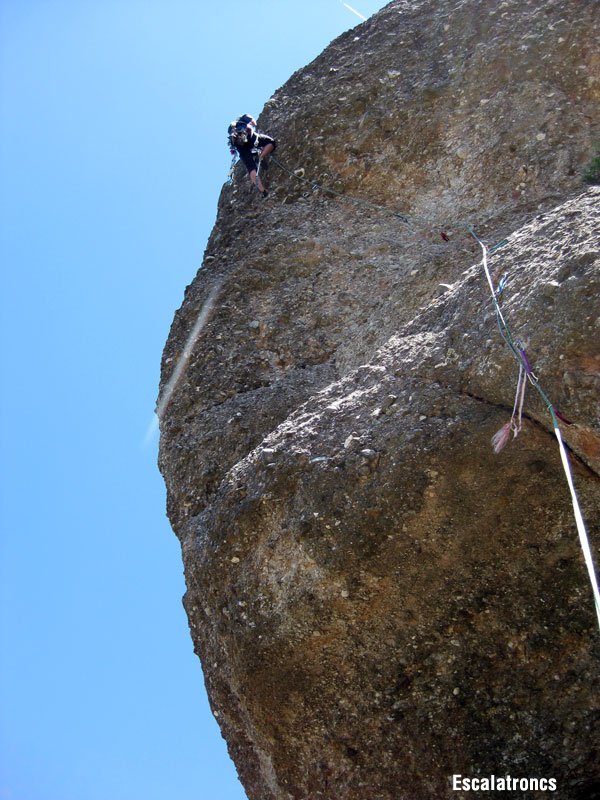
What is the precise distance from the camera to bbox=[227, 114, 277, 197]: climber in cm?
1077

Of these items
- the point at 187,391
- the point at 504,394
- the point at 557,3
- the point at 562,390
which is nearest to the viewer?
the point at 562,390

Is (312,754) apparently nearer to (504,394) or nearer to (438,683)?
(438,683)

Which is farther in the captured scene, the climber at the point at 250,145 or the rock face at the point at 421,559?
the climber at the point at 250,145

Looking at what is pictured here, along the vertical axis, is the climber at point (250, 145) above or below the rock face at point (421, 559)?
above

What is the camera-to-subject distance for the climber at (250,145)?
10766 millimetres

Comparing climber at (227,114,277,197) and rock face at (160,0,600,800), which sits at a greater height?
climber at (227,114,277,197)

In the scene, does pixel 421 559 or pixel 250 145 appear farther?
pixel 250 145

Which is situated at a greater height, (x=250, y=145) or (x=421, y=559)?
(x=250, y=145)

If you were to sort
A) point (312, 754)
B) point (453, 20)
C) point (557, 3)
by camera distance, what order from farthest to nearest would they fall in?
1. point (453, 20)
2. point (557, 3)
3. point (312, 754)

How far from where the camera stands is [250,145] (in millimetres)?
10836

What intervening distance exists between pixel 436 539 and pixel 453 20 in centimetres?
776

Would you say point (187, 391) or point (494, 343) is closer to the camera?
point (494, 343)

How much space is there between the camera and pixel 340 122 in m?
10.7

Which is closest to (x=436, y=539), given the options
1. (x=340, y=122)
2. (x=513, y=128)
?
(x=513, y=128)
